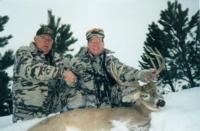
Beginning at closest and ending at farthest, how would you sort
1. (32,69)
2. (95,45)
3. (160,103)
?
(160,103) → (32,69) → (95,45)

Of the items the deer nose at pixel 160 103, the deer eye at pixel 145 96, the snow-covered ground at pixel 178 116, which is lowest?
the snow-covered ground at pixel 178 116

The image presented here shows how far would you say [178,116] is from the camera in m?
5.59

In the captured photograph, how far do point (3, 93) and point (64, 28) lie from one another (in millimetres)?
3362

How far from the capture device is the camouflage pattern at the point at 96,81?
752 centimetres

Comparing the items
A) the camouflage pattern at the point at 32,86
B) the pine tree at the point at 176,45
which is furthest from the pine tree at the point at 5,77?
the camouflage pattern at the point at 32,86

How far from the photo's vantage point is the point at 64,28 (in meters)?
15.4

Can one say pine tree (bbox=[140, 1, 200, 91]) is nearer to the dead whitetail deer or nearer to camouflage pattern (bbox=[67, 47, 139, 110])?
camouflage pattern (bbox=[67, 47, 139, 110])

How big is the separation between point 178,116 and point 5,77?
11.0m

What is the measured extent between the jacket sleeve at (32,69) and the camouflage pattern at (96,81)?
2.54ft

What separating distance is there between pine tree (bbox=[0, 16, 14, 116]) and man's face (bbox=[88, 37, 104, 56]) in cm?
836

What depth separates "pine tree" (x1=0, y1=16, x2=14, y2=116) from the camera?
1509 cm

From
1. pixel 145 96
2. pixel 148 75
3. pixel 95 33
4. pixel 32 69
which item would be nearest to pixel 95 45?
pixel 95 33

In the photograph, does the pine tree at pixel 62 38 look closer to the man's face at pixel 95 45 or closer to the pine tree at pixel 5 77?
the pine tree at pixel 5 77

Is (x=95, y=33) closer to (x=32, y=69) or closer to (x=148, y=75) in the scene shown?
(x=32, y=69)
